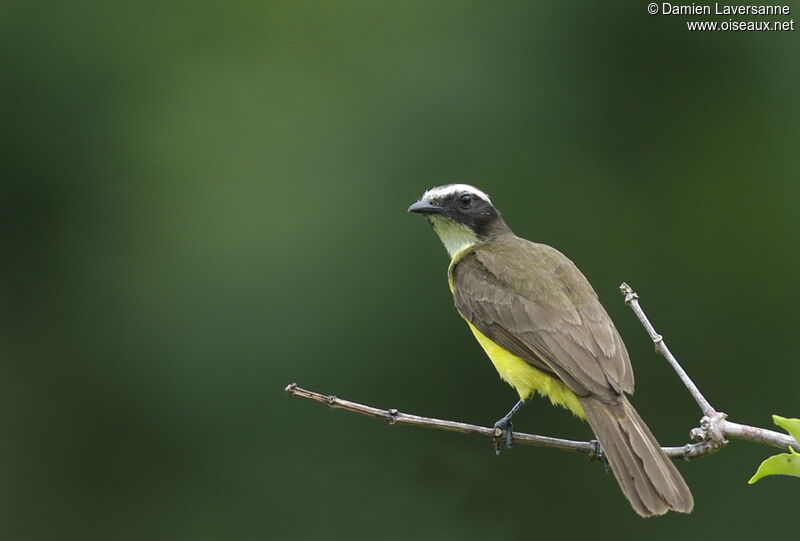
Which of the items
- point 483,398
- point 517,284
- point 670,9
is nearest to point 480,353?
point 483,398

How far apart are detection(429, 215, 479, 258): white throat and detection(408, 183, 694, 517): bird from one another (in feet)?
0.08

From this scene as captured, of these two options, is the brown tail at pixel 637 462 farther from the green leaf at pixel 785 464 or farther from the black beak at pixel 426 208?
the black beak at pixel 426 208

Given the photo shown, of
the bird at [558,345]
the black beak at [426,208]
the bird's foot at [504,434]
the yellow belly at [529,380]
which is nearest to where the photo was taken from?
the bird at [558,345]

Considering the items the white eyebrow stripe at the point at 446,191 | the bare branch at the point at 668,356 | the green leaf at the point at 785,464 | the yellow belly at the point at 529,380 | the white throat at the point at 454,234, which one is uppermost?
the white eyebrow stripe at the point at 446,191

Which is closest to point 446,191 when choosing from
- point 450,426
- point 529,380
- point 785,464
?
point 529,380

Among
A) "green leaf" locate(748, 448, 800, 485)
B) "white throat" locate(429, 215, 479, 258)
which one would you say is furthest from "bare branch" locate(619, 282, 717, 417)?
"white throat" locate(429, 215, 479, 258)

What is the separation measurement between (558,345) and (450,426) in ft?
2.91

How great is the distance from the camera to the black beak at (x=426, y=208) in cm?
596

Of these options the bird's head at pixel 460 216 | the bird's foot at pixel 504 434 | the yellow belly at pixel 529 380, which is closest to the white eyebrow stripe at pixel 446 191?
the bird's head at pixel 460 216

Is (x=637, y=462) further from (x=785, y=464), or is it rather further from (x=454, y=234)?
(x=454, y=234)

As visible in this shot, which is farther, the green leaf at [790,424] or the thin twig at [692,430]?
the thin twig at [692,430]

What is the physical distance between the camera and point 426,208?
600 cm

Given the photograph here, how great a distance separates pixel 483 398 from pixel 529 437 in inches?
123

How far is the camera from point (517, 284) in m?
5.36
